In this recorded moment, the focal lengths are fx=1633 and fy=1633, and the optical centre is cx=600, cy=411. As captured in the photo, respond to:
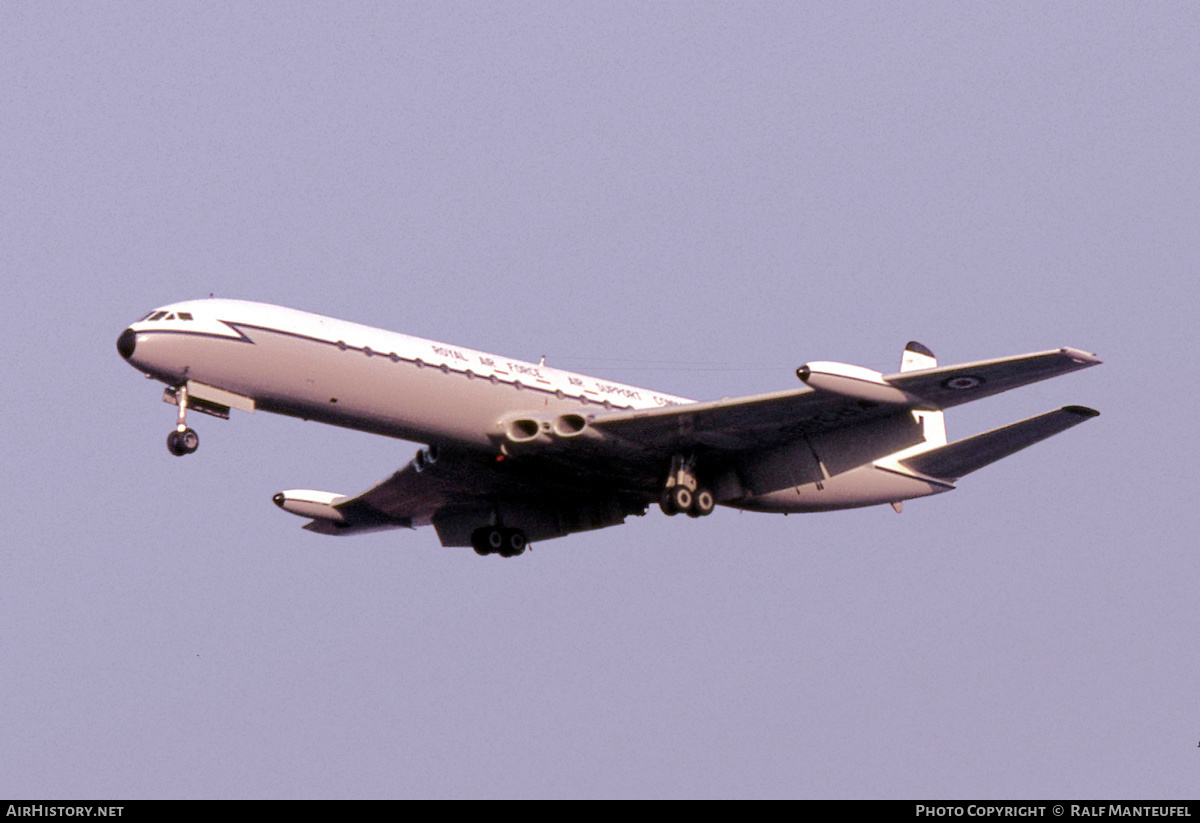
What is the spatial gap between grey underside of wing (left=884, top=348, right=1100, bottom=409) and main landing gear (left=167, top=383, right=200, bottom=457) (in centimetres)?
1337

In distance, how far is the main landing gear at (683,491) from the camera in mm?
34312

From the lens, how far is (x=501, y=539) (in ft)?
126

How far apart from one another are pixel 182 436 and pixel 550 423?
285 inches

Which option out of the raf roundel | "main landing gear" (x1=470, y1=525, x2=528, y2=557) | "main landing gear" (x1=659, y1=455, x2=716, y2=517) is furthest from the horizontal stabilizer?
"main landing gear" (x1=470, y1=525, x2=528, y2=557)

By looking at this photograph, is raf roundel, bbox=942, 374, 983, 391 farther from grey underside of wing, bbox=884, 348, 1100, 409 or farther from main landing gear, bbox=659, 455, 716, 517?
main landing gear, bbox=659, 455, 716, 517

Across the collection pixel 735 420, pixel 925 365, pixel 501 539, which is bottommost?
pixel 501 539

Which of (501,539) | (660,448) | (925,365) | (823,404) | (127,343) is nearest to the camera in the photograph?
(127,343)

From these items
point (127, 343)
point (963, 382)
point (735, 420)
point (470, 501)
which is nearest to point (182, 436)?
point (127, 343)

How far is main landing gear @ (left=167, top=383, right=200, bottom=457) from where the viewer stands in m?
31.0

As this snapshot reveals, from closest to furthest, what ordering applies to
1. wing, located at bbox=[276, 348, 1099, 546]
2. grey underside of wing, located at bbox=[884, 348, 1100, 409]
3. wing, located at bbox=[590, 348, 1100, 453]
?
grey underside of wing, located at bbox=[884, 348, 1100, 409] → wing, located at bbox=[590, 348, 1100, 453] → wing, located at bbox=[276, 348, 1099, 546]

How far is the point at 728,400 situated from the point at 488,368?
4.89 m

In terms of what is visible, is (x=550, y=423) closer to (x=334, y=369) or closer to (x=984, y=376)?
(x=334, y=369)
